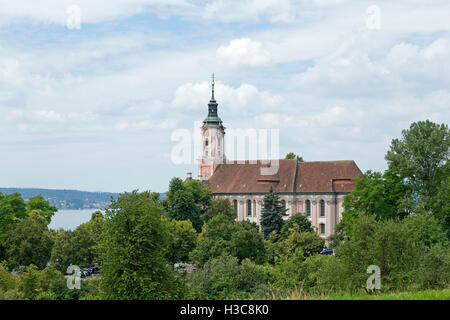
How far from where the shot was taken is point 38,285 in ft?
136

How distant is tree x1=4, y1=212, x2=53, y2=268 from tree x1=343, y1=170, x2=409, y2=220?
28.8 m

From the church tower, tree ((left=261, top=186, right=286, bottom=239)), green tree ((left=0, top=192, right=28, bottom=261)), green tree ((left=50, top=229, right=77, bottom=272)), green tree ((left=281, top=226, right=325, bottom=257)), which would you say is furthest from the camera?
the church tower

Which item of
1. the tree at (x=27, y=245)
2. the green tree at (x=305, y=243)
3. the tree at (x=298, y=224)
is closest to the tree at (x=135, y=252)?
the tree at (x=27, y=245)

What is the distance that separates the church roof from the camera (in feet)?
275

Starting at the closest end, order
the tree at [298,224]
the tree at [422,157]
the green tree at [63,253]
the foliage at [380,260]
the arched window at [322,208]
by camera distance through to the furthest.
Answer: the foliage at [380,260] < the tree at [422,157] < the green tree at [63,253] < the tree at [298,224] < the arched window at [322,208]

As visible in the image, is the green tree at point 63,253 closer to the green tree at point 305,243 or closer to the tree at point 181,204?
the tree at point 181,204

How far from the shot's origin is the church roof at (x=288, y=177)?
83.8m

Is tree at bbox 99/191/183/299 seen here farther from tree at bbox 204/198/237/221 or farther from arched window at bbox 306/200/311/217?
arched window at bbox 306/200/311/217

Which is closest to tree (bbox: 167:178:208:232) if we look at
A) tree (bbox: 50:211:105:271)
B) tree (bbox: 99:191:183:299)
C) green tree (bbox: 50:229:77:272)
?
tree (bbox: 50:211:105:271)

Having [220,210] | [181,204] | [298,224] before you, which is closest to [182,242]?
[181,204]

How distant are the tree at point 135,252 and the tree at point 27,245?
26.9 m

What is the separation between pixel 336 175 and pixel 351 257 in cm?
5624

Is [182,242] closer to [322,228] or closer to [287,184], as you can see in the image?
[322,228]
